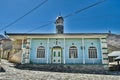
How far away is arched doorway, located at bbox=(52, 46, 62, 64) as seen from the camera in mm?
19156

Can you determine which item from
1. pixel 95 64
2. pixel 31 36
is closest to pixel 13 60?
pixel 31 36

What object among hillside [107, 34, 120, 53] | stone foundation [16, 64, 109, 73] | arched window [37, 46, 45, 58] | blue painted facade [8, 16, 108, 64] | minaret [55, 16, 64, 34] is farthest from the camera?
hillside [107, 34, 120, 53]

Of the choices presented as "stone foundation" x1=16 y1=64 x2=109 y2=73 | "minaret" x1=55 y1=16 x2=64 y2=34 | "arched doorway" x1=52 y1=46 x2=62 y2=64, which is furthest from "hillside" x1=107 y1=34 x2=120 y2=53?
"arched doorway" x1=52 y1=46 x2=62 y2=64

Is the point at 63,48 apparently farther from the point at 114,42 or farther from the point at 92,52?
the point at 114,42

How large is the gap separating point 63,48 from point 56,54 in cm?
106

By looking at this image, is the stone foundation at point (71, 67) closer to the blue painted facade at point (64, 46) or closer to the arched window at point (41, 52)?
the blue painted facade at point (64, 46)

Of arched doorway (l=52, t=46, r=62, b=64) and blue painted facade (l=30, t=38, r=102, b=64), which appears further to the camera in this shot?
arched doorway (l=52, t=46, r=62, b=64)

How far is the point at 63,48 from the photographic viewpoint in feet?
63.0

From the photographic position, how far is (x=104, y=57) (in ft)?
61.6

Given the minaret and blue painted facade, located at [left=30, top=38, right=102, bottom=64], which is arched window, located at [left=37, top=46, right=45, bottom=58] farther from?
the minaret

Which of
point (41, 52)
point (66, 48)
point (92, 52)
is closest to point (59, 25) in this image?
point (66, 48)

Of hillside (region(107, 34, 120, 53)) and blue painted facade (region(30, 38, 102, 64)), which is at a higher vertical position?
hillside (region(107, 34, 120, 53))

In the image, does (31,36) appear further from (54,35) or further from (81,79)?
(81,79)

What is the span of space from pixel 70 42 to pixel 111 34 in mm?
28979
